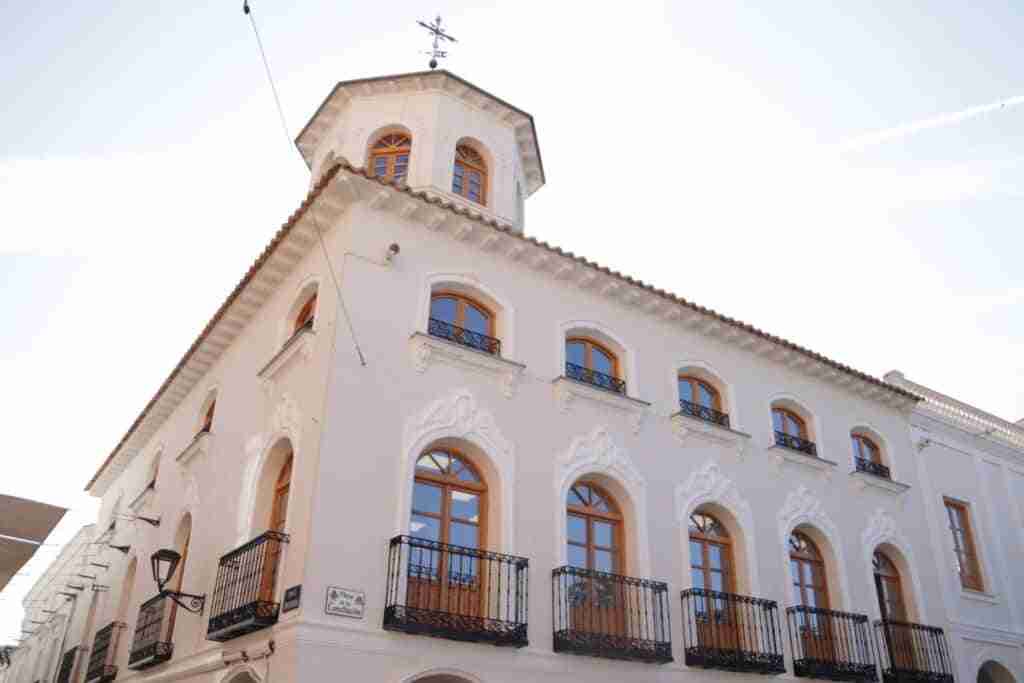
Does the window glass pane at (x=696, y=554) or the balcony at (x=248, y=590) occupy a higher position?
the window glass pane at (x=696, y=554)

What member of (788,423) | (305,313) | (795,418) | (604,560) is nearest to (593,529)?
(604,560)

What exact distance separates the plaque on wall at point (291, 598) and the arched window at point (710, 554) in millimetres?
5970

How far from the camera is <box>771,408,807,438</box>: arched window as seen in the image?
15517 mm

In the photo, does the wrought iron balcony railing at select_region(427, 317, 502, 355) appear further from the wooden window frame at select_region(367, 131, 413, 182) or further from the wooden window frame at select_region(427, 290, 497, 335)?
the wooden window frame at select_region(367, 131, 413, 182)

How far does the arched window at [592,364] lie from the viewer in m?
13.1

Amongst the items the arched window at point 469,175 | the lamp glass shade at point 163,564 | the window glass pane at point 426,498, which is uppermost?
the arched window at point 469,175

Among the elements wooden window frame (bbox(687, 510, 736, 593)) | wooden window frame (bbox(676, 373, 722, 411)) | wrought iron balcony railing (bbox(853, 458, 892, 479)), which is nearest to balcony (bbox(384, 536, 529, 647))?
wooden window frame (bbox(687, 510, 736, 593))

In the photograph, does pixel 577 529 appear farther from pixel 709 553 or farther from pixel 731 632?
pixel 731 632

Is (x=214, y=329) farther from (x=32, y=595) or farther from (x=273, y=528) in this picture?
(x=32, y=595)

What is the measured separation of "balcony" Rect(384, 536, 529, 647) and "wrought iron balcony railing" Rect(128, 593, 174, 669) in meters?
4.42

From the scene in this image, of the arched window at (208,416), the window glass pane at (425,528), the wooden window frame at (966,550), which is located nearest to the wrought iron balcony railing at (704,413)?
the window glass pane at (425,528)

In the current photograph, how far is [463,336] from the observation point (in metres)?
12.0

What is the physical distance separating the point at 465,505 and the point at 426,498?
1.85 feet

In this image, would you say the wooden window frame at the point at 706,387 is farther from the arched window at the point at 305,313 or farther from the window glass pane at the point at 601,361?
the arched window at the point at 305,313
